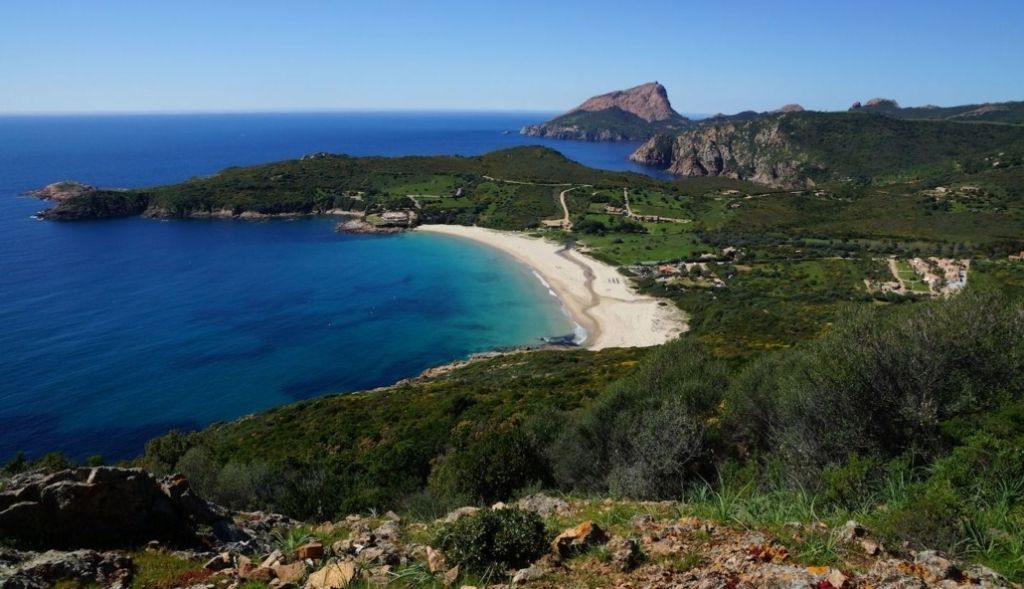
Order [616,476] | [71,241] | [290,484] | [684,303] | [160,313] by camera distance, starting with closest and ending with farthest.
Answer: [616,476], [290,484], [160,313], [684,303], [71,241]

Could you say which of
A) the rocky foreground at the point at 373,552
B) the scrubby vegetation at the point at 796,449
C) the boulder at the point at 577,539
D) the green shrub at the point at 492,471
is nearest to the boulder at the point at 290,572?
the rocky foreground at the point at 373,552

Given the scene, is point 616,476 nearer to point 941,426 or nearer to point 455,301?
point 941,426

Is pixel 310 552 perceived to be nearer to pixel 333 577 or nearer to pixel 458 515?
pixel 333 577

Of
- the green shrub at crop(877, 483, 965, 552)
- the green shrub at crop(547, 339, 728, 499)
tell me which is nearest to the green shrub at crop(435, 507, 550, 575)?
the green shrub at crop(877, 483, 965, 552)

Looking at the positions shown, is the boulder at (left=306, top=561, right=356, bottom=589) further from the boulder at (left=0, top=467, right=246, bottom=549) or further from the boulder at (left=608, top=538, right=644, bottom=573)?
the boulder at (left=0, top=467, right=246, bottom=549)

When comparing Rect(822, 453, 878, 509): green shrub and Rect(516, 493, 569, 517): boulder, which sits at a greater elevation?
Rect(822, 453, 878, 509): green shrub

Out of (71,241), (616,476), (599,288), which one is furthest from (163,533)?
(71,241)

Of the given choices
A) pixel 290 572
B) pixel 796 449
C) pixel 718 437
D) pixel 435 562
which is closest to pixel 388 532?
pixel 435 562
